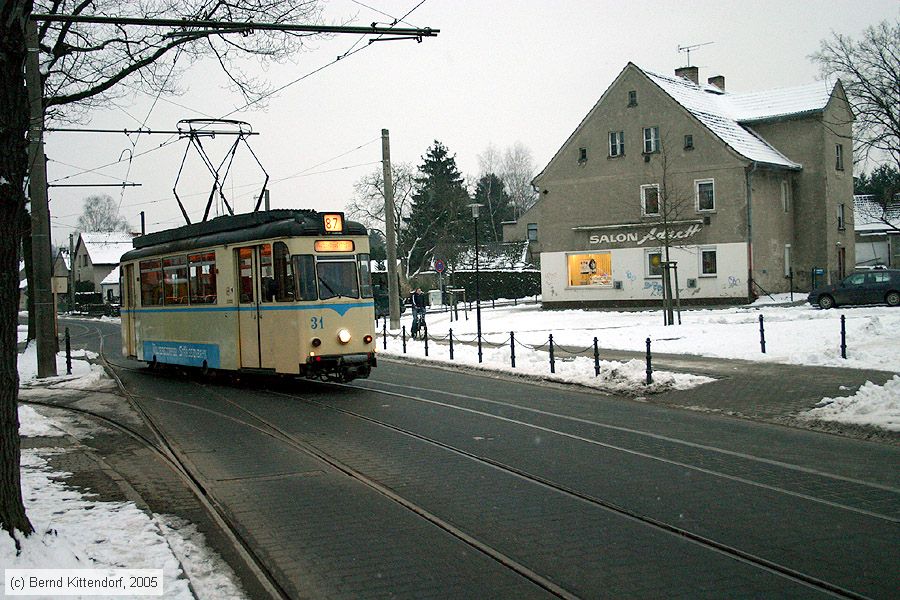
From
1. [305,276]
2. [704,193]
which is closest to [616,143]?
[704,193]

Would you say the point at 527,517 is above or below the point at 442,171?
below

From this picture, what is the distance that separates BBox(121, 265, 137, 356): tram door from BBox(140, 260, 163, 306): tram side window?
2.93 feet

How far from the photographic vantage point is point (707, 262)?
43.3 metres

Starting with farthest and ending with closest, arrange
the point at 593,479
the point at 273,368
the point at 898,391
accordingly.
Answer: the point at 273,368, the point at 898,391, the point at 593,479

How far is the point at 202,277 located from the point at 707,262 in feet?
99.7

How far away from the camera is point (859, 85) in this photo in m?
26.8

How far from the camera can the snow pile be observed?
12078 mm

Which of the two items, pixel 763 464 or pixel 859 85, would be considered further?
pixel 859 85

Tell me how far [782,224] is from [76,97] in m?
35.5

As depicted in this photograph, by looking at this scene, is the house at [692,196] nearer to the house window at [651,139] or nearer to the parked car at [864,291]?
the house window at [651,139]

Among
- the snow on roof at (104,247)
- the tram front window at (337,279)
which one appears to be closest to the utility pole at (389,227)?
the tram front window at (337,279)

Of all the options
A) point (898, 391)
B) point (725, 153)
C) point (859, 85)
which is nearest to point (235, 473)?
point (898, 391)

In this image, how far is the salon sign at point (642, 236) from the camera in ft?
143

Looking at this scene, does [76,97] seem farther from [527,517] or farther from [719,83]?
[719,83]
